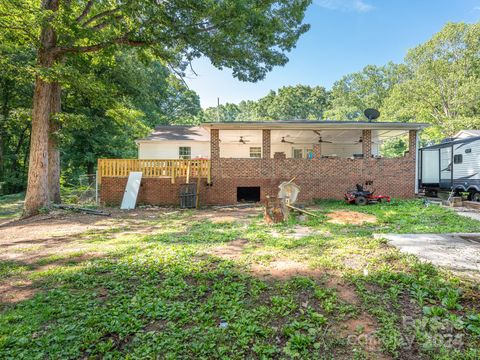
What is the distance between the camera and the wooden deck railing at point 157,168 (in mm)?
11312

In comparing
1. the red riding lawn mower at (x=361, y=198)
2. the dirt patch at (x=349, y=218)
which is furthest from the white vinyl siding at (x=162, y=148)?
the dirt patch at (x=349, y=218)

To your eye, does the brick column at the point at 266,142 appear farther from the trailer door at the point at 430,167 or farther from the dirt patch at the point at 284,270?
the trailer door at the point at 430,167

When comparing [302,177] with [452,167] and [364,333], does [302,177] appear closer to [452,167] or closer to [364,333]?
[452,167]

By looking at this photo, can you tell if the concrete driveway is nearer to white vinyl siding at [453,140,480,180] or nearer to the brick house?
the brick house

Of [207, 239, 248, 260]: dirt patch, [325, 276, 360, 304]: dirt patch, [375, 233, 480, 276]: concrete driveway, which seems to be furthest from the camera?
[207, 239, 248, 260]: dirt patch

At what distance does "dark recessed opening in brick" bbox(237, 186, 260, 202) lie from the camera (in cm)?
1240

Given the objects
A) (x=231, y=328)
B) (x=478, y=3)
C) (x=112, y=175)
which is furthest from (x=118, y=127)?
(x=478, y=3)

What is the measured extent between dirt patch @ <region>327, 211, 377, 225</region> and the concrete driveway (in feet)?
6.75

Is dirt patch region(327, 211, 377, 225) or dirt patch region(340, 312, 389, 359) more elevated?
dirt patch region(327, 211, 377, 225)

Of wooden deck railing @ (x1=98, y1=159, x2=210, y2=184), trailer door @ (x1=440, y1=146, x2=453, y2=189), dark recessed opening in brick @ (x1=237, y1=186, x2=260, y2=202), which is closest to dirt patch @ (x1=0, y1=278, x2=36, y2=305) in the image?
wooden deck railing @ (x1=98, y1=159, x2=210, y2=184)

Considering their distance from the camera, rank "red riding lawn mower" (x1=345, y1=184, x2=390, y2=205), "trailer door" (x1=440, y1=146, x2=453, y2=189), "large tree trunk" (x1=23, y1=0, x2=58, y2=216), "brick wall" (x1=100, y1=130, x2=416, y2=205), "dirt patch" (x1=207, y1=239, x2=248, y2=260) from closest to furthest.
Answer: "dirt patch" (x1=207, y1=239, x2=248, y2=260), "large tree trunk" (x1=23, y1=0, x2=58, y2=216), "red riding lawn mower" (x1=345, y1=184, x2=390, y2=205), "brick wall" (x1=100, y1=130, x2=416, y2=205), "trailer door" (x1=440, y1=146, x2=453, y2=189)

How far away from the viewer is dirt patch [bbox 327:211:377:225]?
7.25m

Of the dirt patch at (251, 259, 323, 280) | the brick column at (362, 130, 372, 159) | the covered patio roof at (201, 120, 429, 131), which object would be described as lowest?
the dirt patch at (251, 259, 323, 280)

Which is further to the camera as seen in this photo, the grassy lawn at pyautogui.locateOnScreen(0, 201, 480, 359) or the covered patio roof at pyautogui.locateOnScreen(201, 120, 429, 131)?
the covered patio roof at pyautogui.locateOnScreen(201, 120, 429, 131)
